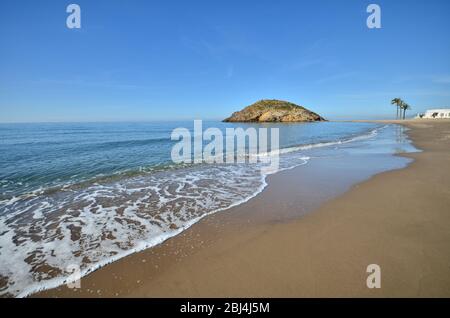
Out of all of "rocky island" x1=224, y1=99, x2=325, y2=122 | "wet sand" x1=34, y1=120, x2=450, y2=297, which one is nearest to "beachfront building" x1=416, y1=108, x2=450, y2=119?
"rocky island" x1=224, y1=99, x2=325, y2=122

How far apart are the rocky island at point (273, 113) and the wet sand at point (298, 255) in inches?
4158

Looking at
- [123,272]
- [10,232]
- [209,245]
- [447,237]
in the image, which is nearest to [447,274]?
[447,237]

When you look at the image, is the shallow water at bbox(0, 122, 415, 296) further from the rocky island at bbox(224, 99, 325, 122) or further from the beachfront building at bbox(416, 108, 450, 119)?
the beachfront building at bbox(416, 108, 450, 119)

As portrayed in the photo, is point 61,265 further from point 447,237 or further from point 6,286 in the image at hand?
point 447,237

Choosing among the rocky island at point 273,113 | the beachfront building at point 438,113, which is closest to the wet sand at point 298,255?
the rocky island at point 273,113

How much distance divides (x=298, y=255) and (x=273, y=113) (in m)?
111

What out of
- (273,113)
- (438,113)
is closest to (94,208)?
(273,113)

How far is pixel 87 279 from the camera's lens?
10.9 feet

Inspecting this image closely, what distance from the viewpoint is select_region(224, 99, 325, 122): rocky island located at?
107412mm

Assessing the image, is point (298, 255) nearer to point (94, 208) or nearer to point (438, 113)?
point (94, 208)

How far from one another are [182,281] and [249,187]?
515 cm

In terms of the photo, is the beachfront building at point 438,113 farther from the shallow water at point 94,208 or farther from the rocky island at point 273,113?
the shallow water at point 94,208

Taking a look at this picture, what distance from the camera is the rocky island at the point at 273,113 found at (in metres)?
107

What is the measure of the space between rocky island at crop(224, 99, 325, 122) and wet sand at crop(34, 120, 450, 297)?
105621 mm
